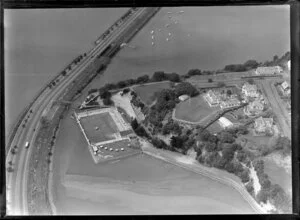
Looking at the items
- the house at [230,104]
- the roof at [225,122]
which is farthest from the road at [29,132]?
the roof at [225,122]

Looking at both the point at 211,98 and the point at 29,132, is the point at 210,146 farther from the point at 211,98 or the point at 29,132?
the point at 29,132

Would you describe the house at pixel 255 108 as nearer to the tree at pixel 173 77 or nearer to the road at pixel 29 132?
the tree at pixel 173 77

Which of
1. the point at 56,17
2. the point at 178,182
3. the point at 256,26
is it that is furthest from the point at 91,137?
the point at 256,26

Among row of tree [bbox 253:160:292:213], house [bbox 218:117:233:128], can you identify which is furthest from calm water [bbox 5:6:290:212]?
house [bbox 218:117:233:128]

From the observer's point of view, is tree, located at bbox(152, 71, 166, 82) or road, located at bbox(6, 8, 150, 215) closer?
road, located at bbox(6, 8, 150, 215)

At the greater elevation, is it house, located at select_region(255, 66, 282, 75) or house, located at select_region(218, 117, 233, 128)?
house, located at select_region(255, 66, 282, 75)

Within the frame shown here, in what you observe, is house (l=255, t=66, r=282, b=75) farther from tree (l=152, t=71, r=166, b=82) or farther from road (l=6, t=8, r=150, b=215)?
road (l=6, t=8, r=150, b=215)

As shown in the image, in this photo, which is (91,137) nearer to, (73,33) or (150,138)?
(150,138)
